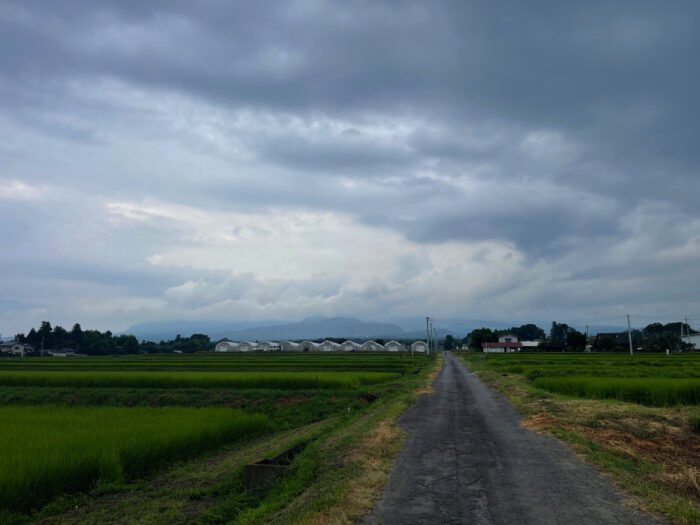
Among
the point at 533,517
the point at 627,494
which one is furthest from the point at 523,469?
the point at 533,517

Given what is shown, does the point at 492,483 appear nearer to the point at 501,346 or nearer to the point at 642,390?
the point at 642,390

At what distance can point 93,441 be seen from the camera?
14297mm

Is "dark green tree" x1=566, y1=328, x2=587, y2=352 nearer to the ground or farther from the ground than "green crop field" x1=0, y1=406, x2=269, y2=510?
nearer to the ground

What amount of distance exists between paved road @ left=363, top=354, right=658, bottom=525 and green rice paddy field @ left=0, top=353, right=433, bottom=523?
809cm

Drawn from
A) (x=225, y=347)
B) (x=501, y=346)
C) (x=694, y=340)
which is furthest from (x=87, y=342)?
(x=694, y=340)

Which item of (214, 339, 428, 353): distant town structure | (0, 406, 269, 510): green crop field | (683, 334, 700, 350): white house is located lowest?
Result: (214, 339, 428, 353): distant town structure

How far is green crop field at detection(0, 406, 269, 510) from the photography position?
11.3 m

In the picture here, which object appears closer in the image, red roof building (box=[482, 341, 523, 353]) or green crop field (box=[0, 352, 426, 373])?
green crop field (box=[0, 352, 426, 373])

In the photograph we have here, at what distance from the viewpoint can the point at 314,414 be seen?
1038 inches

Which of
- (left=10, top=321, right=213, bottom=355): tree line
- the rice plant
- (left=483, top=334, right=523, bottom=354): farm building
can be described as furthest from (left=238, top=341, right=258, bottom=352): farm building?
the rice plant

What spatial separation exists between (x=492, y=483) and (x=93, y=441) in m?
12.0

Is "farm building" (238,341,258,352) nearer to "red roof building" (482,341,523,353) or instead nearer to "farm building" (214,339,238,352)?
"farm building" (214,339,238,352)

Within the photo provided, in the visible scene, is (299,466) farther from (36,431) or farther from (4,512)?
(36,431)

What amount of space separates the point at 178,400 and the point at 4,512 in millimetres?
22585
